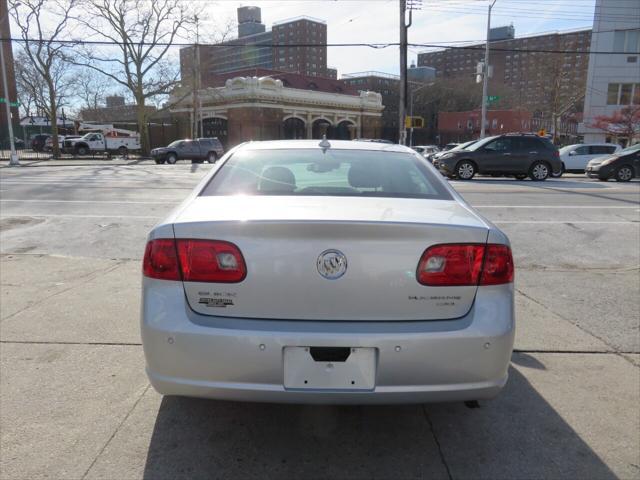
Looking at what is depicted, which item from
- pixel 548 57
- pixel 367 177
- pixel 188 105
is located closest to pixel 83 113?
pixel 188 105

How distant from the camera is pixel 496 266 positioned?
2.41 metres

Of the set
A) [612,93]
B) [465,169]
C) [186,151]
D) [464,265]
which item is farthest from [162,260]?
[612,93]

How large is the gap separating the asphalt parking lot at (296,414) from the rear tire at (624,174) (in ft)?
52.8

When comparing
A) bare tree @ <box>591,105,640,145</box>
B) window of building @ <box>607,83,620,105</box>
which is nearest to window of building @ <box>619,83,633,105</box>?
window of building @ <box>607,83,620,105</box>

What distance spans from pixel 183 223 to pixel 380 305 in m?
0.99

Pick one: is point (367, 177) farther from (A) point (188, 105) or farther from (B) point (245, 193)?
(A) point (188, 105)

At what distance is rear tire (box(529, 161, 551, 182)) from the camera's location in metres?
19.0

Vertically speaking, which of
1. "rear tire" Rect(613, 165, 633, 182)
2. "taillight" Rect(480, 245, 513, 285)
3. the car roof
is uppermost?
the car roof

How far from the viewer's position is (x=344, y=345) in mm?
2225

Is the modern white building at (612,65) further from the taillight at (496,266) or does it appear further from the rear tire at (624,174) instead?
the taillight at (496,266)

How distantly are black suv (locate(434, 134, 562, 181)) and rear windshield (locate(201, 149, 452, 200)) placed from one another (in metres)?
16.2

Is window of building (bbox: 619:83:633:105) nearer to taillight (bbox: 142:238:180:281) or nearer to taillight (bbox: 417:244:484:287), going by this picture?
taillight (bbox: 417:244:484:287)

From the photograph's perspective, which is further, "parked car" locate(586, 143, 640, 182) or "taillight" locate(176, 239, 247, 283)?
"parked car" locate(586, 143, 640, 182)

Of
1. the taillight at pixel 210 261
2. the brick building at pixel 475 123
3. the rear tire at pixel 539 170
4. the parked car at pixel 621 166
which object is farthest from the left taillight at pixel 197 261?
the brick building at pixel 475 123
